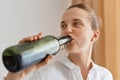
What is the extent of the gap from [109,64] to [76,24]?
54 cm

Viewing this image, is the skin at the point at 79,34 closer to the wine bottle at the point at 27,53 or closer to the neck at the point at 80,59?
the neck at the point at 80,59

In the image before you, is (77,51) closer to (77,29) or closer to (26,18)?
(77,29)

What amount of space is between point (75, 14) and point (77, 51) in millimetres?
157

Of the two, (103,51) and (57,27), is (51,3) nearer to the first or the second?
(57,27)

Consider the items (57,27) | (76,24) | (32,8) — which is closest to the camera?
(76,24)

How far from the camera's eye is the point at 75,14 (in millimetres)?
1045

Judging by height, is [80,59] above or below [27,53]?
below

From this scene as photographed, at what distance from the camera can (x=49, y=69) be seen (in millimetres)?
1063

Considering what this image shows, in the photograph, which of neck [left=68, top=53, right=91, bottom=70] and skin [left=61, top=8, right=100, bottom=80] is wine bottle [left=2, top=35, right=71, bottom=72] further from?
neck [left=68, top=53, right=91, bottom=70]

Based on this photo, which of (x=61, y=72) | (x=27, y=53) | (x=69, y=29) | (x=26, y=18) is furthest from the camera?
(x=26, y=18)

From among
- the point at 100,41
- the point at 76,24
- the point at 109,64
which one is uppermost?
the point at 76,24

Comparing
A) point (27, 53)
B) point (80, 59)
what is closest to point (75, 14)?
point (80, 59)

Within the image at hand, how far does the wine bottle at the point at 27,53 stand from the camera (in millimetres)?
620

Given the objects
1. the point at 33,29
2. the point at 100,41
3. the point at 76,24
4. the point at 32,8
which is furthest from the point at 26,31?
the point at 76,24
